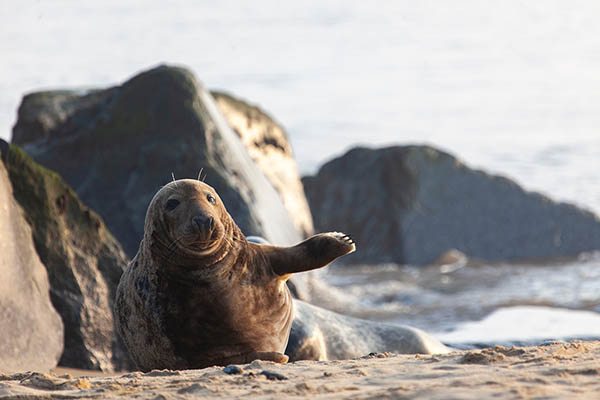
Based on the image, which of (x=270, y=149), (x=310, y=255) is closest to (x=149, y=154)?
(x=270, y=149)

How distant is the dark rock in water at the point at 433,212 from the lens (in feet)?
46.4

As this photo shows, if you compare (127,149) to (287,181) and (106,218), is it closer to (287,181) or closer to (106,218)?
(106,218)

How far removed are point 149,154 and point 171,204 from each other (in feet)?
14.9

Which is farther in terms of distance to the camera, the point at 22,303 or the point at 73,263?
the point at 73,263

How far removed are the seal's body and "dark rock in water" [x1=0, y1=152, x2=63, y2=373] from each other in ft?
4.16

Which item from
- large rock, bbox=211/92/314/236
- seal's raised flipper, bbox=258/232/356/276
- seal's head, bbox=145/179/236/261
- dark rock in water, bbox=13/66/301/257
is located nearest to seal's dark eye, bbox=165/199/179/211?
seal's head, bbox=145/179/236/261

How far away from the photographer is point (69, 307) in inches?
255

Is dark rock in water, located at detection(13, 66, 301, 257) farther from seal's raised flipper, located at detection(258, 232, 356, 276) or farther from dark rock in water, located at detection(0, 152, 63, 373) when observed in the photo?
seal's raised flipper, located at detection(258, 232, 356, 276)

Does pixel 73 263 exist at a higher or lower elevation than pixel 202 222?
lower

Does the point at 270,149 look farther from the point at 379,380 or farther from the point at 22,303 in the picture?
the point at 379,380

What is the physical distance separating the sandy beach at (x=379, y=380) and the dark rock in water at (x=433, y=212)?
991cm

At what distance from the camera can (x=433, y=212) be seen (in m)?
14.4

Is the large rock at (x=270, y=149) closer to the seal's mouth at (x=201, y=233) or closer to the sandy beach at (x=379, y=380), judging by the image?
the seal's mouth at (x=201, y=233)

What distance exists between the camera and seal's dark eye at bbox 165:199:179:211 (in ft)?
15.5
